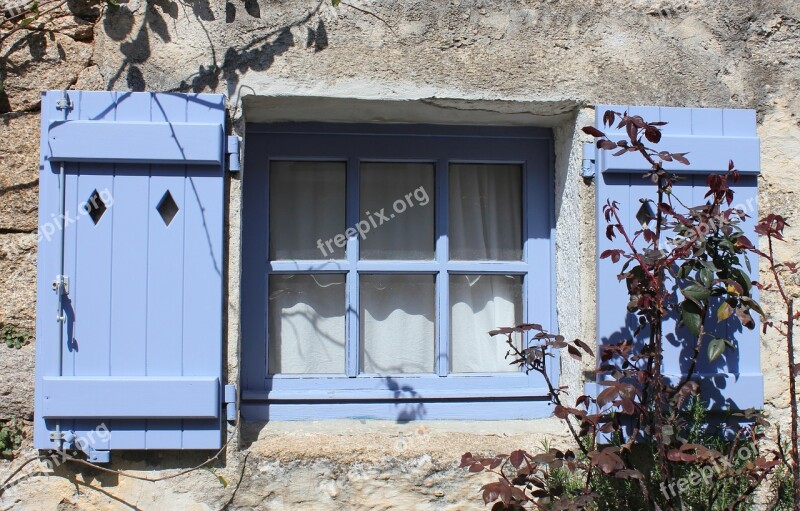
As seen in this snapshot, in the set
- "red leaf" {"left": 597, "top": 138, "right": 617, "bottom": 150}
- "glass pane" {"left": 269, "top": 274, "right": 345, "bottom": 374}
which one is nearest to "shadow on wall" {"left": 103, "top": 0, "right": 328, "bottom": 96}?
"glass pane" {"left": 269, "top": 274, "right": 345, "bottom": 374}

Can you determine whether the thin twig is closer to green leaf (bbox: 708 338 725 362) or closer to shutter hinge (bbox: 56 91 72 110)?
shutter hinge (bbox: 56 91 72 110)

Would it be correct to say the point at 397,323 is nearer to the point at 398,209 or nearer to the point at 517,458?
the point at 398,209

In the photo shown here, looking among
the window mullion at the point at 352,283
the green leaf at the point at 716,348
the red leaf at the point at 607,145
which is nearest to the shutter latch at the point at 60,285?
the window mullion at the point at 352,283

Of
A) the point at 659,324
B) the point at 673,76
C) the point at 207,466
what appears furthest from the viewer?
the point at 673,76

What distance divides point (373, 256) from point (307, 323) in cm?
37

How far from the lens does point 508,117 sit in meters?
2.68

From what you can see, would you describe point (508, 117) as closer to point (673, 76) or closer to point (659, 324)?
point (673, 76)

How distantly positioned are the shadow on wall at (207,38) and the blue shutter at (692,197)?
1157 mm

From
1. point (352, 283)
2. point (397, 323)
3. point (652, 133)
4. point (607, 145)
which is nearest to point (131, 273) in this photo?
point (352, 283)

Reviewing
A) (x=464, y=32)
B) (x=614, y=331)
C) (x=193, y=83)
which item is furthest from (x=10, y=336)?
(x=614, y=331)

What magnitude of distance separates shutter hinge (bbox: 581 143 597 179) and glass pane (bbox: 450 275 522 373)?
1.69 ft

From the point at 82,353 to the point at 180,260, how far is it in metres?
0.44

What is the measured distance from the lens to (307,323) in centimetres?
275

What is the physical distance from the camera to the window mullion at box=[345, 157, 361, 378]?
2.69 m
